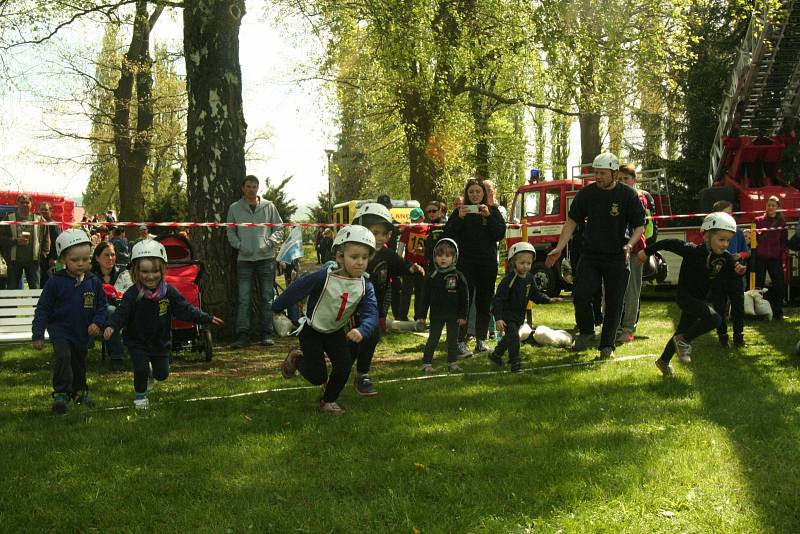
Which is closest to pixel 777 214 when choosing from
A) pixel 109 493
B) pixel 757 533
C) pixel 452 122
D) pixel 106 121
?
pixel 757 533

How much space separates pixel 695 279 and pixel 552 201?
11.4 meters

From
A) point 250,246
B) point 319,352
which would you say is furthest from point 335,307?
point 250,246

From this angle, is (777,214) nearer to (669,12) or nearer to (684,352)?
(684,352)

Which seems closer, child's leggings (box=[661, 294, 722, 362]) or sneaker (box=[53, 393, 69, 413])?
sneaker (box=[53, 393, 69, 413])

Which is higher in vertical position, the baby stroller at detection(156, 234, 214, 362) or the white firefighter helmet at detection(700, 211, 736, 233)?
the white firefighter helmet at detection(700, 211, 736, 233)

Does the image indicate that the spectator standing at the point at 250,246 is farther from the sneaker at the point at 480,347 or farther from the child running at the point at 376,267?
the sneaker at the point at 480,347

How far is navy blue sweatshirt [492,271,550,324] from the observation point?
8922 mm

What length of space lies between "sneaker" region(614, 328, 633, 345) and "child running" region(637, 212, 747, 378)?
206 centimetres

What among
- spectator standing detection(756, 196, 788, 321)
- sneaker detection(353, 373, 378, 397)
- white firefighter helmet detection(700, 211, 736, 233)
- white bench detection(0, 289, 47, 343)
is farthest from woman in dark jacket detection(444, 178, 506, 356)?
spectator standing detection(756, 196, 788, 321)

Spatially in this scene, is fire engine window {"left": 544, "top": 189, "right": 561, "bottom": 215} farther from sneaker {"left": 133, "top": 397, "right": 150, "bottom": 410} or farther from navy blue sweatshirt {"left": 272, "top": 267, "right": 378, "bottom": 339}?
sneaker {"left": 133, "top": 397, "right": 150, "bottom": 410}

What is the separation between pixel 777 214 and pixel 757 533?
11.4 m

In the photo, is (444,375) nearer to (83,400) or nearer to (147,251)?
(147,251)

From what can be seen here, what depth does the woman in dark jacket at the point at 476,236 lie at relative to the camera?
9.98m

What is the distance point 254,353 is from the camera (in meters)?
11.0
